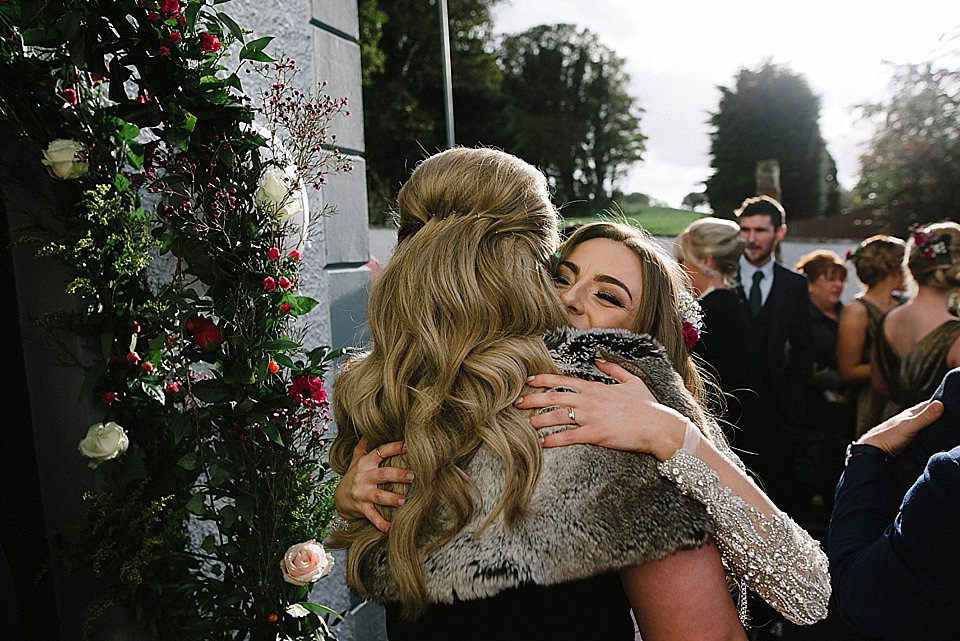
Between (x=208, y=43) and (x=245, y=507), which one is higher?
(x=208, y=43)

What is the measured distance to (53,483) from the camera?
1962mm

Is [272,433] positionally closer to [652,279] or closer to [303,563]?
[303,563]

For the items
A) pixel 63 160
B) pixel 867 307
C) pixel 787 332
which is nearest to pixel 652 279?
pixel 63 160

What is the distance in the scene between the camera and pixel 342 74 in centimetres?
302

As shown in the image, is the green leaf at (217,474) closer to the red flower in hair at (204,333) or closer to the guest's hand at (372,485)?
the red flower in hair at (204,333)

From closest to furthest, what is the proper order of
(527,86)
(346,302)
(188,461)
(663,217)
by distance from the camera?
(188,461) < (346,302) < (663,217) < (527,86)

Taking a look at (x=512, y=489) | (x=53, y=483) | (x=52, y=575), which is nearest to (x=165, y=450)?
(x=53, y=483)

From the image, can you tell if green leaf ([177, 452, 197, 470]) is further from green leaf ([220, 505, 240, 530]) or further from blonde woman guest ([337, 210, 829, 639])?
blonde woman guest ([337, 210, 829, 639])

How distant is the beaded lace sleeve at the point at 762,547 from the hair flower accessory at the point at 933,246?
281 centimetres

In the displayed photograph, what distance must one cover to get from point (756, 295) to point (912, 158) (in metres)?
9.88

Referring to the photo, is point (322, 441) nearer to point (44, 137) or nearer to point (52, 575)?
point (52, 575)

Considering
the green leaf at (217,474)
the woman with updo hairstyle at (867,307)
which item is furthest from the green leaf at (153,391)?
the woman with updo hairstyle at (867,307)

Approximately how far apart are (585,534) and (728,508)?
272 mm

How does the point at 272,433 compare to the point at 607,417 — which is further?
the point at 272,433
